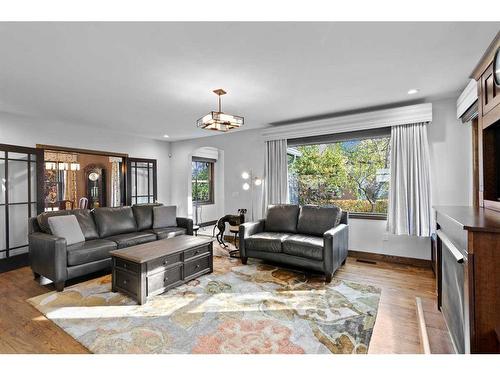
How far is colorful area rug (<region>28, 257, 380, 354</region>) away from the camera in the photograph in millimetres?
1924

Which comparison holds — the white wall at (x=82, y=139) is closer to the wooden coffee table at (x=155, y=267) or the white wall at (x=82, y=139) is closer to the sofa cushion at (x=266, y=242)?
the wooden coffee table at (x=155, y=267)

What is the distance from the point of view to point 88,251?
3225 millimetres

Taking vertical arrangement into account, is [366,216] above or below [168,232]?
above

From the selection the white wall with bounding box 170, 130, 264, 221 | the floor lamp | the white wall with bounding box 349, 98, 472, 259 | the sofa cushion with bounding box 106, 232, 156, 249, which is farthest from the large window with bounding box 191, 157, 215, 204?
the white wall with bounding box 349, 98, 472, 259

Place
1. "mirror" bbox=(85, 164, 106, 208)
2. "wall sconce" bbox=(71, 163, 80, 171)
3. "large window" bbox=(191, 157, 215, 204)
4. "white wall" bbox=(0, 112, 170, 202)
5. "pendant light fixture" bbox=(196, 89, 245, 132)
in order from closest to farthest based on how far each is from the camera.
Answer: "pendant light fixture" bbox=(196, 89, 245, 132) < "white wall" bbox=(0, 112, 170, 202) < "wall sconce" bbox=(71, 163, 80, 171) < "mirror" bbox=(85, 164, 106, 208) < "large window" bbox=(191, 157, 215, 204)

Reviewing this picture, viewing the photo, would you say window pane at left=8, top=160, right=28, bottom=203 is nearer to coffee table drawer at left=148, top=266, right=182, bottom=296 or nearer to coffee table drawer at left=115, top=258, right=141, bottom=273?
coffee table drawer at left=115, top=258, right=141, bottom=273

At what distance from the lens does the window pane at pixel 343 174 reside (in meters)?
4.18

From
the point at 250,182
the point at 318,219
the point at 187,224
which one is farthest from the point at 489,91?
the point at 187,224

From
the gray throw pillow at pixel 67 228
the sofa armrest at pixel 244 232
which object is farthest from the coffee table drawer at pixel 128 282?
the sofa armrest at pixel 244 232

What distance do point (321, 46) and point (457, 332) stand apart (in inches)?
88.6

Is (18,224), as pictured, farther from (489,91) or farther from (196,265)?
(489,91)

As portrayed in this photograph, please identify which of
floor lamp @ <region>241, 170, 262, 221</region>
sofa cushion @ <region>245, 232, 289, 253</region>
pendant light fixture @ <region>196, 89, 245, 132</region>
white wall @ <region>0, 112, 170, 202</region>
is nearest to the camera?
pendant light fixture @ <region>196, 89, 245, 132</region>

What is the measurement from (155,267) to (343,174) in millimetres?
3459
